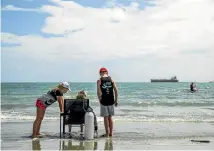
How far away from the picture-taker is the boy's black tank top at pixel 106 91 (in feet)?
29.5

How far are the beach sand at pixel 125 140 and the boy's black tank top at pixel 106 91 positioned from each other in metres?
0.89

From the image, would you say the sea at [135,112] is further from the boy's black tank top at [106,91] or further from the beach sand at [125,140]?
the boy's black tank top at [106,91]

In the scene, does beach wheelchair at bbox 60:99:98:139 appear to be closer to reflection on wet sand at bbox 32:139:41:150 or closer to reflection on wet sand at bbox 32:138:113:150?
reflection on wet sand at bbox 32:138:113:150

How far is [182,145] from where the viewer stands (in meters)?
8.09

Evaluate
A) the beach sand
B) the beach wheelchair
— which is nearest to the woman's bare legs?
the beach sand

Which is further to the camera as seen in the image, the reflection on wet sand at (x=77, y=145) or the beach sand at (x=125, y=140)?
the beach sand at (x=125, y=140)

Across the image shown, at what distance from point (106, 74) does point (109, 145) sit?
1937 millimetres

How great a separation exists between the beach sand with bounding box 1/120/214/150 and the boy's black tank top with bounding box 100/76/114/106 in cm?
89

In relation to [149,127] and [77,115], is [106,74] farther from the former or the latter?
[149,127]

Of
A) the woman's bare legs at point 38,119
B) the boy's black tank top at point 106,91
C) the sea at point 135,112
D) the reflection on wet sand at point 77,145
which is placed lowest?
the sea at point 135,112

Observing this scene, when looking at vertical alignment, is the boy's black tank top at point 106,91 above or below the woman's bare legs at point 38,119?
above

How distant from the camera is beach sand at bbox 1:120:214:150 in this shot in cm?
779

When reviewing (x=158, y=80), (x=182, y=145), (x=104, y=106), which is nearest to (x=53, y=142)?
(x=104, y=106)

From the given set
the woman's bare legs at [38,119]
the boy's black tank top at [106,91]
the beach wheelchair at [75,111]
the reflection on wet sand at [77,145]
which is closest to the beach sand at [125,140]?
the reflection on wet sand at [77,145]
